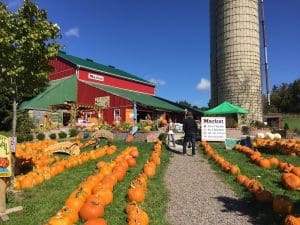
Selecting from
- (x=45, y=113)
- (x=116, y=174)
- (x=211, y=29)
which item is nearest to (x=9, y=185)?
(x=116, y=174)

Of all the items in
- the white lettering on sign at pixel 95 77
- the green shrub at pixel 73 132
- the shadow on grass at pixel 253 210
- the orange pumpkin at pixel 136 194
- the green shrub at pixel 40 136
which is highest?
the white lettering on sign at pixel 95 77

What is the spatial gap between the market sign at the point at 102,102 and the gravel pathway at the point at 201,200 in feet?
79.1

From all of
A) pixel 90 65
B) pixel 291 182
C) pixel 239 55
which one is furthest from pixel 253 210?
pixel 90 65

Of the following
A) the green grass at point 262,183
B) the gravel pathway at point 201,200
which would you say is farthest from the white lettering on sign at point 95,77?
the gravel pathway at point 201,200

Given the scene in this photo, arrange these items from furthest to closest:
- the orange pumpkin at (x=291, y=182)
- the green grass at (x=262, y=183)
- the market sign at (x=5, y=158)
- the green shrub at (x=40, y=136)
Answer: the green shrub at (x=40, y=136) < the orange pumpkin at (x=291, y=182) < the market sign at (x=5, y=158) < the green grass at (x=262, y=183)

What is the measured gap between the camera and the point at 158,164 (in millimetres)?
13055

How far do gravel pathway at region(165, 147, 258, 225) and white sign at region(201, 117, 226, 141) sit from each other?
7568 mm

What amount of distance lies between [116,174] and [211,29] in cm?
3495

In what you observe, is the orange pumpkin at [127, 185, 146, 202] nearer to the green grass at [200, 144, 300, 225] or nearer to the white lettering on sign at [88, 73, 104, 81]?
the green grass at [200, 144, 300, 225]

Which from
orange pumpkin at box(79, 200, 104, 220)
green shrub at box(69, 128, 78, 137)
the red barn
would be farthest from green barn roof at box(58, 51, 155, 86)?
orange pumpkin at box(79, 200, 104, 220)

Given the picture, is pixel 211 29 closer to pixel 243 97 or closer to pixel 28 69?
pixel 243 97

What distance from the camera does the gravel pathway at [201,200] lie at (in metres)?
6.93

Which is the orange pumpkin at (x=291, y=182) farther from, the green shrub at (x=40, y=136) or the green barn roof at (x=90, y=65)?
the green barn roof at (x=90, y=65)

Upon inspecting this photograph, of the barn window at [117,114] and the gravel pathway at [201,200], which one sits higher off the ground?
the barn window at [117,114]
